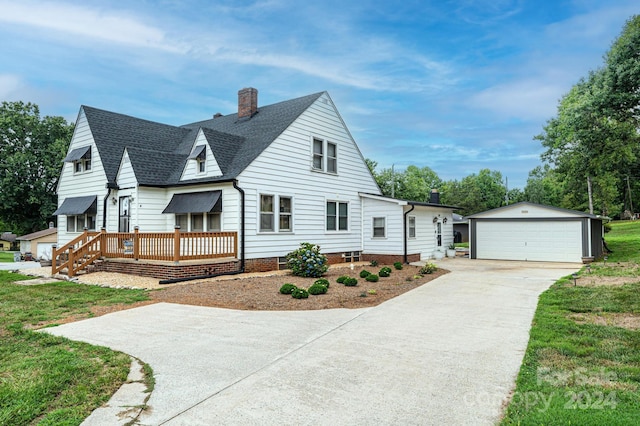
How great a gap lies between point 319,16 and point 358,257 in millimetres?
10785

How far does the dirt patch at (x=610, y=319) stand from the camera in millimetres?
6215

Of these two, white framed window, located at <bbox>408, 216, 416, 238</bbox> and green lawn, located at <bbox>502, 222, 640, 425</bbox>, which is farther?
white framed window, located at <bbox>408, 216, 416, 238</bbox>

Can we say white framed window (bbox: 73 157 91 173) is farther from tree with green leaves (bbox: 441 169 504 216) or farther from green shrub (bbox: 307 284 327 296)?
tree with green leaves (bbox: 441 169 504 216)

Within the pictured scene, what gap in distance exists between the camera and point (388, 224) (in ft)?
59.9

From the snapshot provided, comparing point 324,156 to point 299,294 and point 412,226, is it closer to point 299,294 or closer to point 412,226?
point 412,226

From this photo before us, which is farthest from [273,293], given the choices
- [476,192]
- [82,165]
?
[476,192]

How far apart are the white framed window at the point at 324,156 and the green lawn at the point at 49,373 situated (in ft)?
37.7

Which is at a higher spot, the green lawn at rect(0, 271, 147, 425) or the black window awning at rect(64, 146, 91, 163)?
the black window awning at rect(64, 146, 91, 163)

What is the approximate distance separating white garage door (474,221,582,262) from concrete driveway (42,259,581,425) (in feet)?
38.7

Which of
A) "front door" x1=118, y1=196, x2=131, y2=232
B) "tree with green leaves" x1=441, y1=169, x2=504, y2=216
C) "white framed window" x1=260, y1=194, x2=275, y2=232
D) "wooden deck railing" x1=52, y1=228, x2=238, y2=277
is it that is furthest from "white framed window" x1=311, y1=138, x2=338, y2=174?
"tree with green leaves" x1=441, y1=169, x2=504, y2=216

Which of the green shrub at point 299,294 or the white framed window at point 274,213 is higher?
the white framed window at point 274,213

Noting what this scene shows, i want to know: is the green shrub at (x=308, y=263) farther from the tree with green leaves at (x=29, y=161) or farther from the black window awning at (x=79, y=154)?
the tree with green leaves at (x=29, y=161)

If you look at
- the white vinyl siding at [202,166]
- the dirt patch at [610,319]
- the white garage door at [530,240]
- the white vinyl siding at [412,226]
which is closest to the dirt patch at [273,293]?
the dirt patch at [610,319]

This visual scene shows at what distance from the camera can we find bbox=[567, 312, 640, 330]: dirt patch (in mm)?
6215
